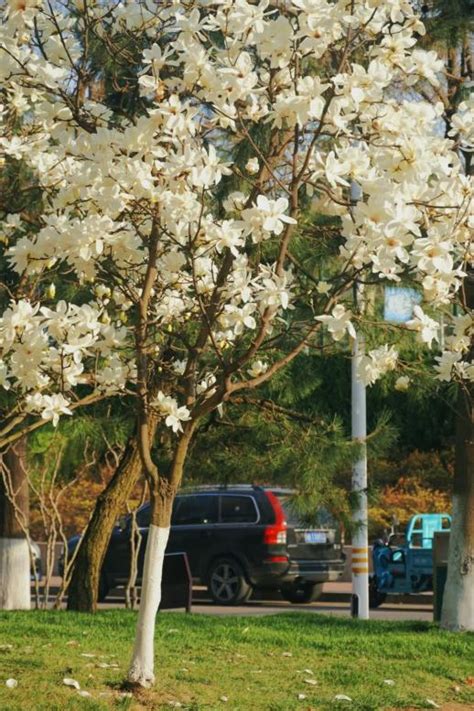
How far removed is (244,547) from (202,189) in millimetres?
12811

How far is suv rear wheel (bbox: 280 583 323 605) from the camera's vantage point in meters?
19.4

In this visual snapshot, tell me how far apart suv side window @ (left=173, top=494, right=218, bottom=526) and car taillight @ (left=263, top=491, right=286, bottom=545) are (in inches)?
43.5

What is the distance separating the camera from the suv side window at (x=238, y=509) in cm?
1889

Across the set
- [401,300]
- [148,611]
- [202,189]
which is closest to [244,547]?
[401,300]

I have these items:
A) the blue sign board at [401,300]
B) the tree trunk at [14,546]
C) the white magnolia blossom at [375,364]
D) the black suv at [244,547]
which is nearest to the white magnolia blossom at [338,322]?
the white magnolia blossom at [375,364]

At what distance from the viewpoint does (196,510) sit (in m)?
19.6

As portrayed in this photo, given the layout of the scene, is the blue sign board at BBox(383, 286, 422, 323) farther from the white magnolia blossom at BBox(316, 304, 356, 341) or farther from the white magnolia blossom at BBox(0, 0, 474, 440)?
the white magnolia blossom at BBox(316, 304, 356, 341)

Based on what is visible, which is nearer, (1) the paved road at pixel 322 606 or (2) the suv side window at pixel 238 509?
(1) the paved road at pixel 322 606

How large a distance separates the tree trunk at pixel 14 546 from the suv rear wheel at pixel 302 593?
585 centimetres

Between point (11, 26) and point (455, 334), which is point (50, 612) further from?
point (11, 26)

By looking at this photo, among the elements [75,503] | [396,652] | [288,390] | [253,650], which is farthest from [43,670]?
[75,503]

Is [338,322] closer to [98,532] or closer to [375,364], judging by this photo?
[375,364]

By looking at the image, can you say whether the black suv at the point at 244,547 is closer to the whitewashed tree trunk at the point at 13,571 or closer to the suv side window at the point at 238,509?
the suv side window at the point at 238,509

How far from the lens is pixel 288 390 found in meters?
12.5
